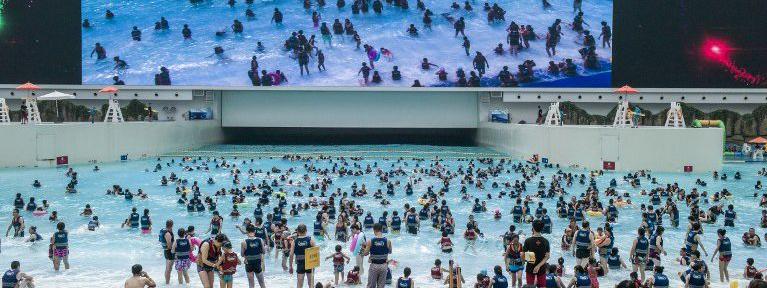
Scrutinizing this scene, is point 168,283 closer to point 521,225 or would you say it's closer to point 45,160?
point 521,225

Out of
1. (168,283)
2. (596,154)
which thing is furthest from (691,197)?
(168,283)

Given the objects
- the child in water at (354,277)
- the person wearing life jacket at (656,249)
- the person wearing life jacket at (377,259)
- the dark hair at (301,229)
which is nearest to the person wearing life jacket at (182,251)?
the dark hair at (301,229)

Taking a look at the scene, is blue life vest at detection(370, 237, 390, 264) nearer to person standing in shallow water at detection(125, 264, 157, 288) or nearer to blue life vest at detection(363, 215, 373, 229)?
person standing in shallow water at detection(125, 264, 157, 288)

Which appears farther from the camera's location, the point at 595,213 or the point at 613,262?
the point at 595,213

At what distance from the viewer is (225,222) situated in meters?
24.8

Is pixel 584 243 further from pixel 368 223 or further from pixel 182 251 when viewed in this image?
pixel 368 223

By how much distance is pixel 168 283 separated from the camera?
15117 mm

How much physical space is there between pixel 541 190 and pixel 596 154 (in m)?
10.4

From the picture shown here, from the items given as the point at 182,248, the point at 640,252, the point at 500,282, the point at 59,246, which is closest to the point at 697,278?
the point at 640,252

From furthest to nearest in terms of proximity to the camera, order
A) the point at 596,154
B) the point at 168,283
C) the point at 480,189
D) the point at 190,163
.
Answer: the point at 190,163 < the point at 596,154 < the point at 480,189 < the point at 168,283

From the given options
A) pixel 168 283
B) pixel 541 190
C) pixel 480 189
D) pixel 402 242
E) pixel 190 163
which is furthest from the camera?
pixel 190 163

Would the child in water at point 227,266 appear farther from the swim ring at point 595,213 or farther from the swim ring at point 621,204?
the swim ring at point 621,204

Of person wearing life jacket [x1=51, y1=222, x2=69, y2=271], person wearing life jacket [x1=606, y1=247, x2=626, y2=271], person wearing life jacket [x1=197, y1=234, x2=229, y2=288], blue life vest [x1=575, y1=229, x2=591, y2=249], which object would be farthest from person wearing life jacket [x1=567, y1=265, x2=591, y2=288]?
person wearing life jacket [x1=51, y1=222, x2=69, y2=271]

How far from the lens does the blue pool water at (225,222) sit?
671 inches
